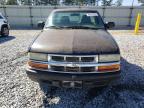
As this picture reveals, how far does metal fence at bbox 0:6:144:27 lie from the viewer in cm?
1914

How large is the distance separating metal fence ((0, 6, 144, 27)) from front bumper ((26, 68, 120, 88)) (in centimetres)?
1647

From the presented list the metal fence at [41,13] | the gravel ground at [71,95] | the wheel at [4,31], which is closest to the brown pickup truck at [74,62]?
the gravel ground at [71,95]

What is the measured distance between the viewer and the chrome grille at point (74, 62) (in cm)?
328

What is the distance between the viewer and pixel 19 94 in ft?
12.8

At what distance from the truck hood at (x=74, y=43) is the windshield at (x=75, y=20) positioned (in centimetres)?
45

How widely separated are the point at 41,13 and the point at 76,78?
16958mm

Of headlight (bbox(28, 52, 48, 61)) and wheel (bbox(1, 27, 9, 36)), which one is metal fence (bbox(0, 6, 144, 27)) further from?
headlight (bbox(28, 52, 48, 61))

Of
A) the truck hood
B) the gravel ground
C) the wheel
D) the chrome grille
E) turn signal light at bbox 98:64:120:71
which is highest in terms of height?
the truck hood

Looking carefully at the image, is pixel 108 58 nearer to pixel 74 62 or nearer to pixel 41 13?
pixel 74 62

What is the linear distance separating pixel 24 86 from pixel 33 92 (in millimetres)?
389

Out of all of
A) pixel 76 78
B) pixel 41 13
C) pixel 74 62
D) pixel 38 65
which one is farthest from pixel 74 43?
pixel 41 13

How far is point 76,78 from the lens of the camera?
325cm

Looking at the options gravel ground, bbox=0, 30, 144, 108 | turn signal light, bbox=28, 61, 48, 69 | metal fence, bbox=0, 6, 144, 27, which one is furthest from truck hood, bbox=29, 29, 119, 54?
metal fence, bbox=0, 6, 144, 27

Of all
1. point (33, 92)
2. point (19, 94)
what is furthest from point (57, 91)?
point (19, 94)
